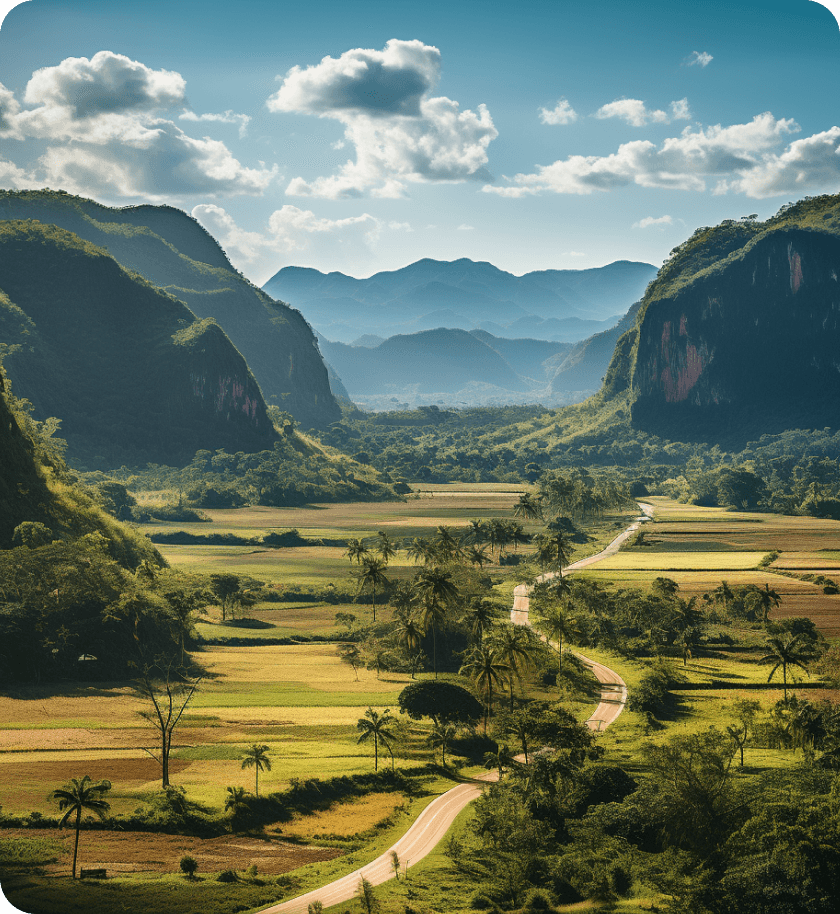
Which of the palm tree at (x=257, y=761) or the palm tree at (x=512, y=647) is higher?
the palm tree at (x=512, y=647)

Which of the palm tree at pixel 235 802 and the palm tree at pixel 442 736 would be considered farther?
the palm tree at pixel 442 736

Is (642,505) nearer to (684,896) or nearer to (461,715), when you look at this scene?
(461,715)

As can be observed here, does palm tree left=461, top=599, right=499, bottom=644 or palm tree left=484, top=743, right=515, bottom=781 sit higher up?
palm tree left=461, top=599, right=499, bottom=644

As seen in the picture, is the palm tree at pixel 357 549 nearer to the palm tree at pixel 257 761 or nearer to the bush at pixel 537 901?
the palm tree at pixel 257 761

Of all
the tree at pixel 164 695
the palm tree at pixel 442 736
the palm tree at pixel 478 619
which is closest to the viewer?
the tree at pixel 164 695

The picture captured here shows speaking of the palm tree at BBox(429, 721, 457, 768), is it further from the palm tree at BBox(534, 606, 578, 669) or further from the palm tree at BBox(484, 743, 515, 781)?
the palm tree at BBox(534, 606, 578, 669)

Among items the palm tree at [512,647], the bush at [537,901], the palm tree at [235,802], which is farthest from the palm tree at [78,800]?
the palm tree at [512,647]

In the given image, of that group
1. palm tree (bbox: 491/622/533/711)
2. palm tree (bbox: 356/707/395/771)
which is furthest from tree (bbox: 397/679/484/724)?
palm tree (bbox: 356/707/395/771)
